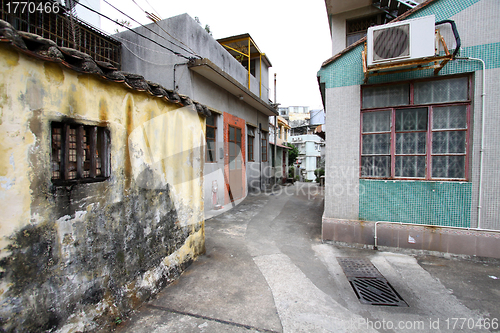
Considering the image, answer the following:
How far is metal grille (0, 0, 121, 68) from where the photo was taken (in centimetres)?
494

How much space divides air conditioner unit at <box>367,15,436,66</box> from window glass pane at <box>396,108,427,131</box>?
1.10 metres

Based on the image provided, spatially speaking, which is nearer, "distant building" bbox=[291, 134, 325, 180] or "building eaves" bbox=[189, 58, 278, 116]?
"building eaves" bbox=[189, 58, 278, 116]

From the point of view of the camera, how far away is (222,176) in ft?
28.2

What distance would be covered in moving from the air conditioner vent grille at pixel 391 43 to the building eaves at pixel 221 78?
4217 mm

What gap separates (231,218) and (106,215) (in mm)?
4720

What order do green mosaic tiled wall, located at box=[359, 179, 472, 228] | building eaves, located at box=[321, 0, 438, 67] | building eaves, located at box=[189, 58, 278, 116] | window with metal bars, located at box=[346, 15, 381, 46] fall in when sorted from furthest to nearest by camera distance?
window with metal bars, located at box=[346, 15, 381, 46], building eaves, located at box=[189, 58, 278, 116], building eaves, located at box=[321, 0, 438, 67], green mosaic tiled wall, located at box=[359, 179, 472, 228]

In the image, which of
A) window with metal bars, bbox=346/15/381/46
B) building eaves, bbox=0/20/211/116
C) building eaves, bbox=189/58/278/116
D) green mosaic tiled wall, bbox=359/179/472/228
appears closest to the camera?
building eaves, bbox=0/20/211/116

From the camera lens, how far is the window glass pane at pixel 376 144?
4879 millimetres

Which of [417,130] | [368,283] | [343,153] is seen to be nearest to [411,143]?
[417,130]

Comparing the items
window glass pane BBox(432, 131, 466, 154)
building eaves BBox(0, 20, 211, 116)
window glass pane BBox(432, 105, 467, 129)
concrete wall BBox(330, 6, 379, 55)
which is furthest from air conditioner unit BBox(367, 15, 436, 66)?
building eaves BBox(0, 20, 211, 116)

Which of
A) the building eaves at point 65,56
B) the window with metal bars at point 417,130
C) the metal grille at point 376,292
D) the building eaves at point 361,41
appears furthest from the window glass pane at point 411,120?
the building eaves at point 65,56

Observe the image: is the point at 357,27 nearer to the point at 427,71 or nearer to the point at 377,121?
the point at 427,71

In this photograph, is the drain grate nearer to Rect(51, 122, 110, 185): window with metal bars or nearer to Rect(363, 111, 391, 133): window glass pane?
Rect(363, 111, 391, 133): window glass pane

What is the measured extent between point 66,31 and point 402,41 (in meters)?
7.68
